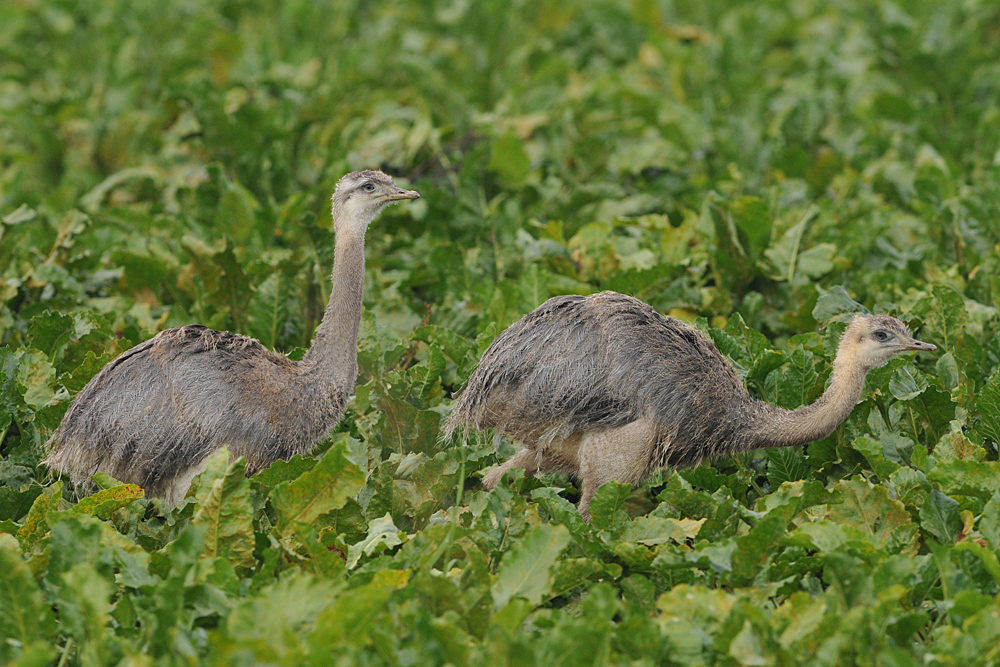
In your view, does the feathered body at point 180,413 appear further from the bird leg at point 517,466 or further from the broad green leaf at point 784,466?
the broad green leaf at point 784,466

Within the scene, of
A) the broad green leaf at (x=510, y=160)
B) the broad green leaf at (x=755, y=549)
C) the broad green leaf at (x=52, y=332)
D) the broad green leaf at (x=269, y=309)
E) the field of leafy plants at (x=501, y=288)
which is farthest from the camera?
the broad green leaf at (x=510, y=160)

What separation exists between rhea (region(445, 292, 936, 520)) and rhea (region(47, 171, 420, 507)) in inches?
26.6

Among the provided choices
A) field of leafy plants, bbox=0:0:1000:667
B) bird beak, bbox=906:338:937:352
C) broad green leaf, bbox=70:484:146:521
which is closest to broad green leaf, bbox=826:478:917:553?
field of leafy plants, bbox=0:0:1000:667

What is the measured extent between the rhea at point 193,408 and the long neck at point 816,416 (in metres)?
1.81

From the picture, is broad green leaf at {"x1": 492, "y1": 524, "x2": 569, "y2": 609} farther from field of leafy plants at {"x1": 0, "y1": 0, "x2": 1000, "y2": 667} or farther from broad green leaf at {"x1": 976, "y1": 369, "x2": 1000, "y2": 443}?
broad green leaf at {"x1": 976, "y1": 369, "x2": 1000, "y2": 443}

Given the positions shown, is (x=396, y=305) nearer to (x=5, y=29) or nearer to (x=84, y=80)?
(x=84, y=80)

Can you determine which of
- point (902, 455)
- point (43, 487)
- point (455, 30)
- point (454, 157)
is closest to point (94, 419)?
point (43, 487)

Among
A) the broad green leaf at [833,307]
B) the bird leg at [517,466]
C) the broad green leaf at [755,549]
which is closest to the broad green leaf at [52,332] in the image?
the bird leg at [517,466]

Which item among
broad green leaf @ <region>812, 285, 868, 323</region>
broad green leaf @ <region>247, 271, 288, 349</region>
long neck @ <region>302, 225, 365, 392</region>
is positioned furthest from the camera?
broad green leaf @ <region>247, 271, 288, 349</region>

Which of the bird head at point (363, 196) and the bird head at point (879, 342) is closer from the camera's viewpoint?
the bird head at point (879, 342)

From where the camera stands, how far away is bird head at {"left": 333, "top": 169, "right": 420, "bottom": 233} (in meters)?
5.86

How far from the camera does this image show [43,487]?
211 inches

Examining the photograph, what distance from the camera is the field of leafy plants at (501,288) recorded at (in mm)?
4242

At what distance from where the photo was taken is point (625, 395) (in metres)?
5.37
